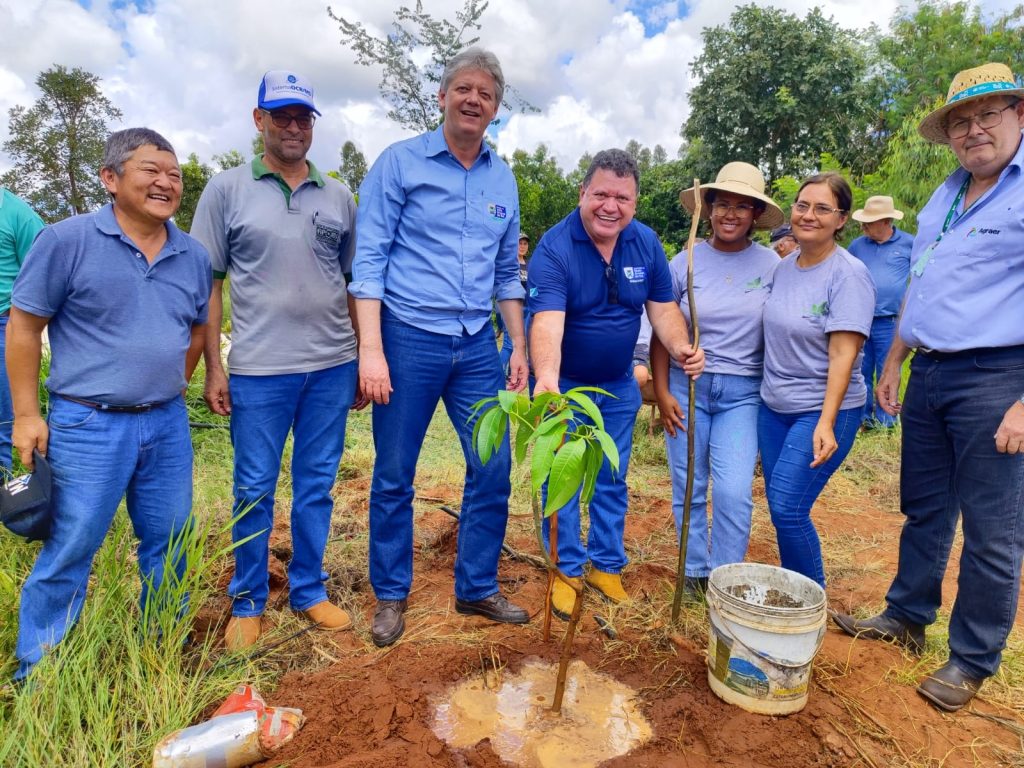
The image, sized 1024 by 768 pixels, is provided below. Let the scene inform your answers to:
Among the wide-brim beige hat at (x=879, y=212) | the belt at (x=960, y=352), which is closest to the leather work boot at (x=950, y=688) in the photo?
the belt at (x=960, y=352)

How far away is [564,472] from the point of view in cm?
170

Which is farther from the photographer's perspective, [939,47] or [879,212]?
[939,47]

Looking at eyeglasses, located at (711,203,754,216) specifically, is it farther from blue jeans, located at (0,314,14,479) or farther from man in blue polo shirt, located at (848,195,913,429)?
blue jeans, located at (0,314,14,479)

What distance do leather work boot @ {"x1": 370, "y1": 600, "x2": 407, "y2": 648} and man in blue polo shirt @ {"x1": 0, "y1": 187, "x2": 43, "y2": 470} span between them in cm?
241

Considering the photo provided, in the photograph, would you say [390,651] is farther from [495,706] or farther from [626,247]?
[626,247]

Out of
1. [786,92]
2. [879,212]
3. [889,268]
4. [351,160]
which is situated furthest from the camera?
[351,160]

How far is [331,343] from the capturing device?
2.54m

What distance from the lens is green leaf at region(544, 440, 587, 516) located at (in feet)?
5.56

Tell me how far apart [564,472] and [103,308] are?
153 centimetres

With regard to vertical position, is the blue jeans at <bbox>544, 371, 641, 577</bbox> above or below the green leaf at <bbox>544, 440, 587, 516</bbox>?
below

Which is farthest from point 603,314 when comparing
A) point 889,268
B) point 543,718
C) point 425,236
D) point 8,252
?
point 889,268

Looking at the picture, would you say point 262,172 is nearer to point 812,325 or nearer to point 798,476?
point 812,325

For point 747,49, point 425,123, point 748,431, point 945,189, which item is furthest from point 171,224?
point 747,49

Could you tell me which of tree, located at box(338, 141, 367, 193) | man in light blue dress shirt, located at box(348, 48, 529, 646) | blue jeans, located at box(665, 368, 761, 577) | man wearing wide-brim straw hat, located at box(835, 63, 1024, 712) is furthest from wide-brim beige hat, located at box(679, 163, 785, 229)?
tree, located at box(338, 141, 367, 193)
